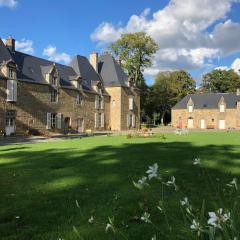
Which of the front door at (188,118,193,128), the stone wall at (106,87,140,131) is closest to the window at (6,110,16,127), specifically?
the stone wall at (106,87,140,131)

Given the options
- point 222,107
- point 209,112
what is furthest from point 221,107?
point 209,112

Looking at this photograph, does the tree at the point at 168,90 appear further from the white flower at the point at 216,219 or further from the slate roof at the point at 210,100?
the white flower at the point at 216,219

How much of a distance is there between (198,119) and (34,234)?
72.9 metres

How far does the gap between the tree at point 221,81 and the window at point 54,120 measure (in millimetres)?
50161

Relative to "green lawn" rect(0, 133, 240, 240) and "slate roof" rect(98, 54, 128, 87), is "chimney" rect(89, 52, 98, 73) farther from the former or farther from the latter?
"green lawn" rect(0, 133, 240, 240)

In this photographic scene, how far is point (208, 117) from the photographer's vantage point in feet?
250

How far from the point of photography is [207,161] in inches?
507

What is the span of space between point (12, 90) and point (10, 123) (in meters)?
3.09

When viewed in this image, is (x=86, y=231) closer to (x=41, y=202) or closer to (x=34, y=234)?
(x=34, y=234)

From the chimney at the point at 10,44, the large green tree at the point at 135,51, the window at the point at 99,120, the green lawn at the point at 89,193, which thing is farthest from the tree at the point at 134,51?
the green lawn at the point at 89,193

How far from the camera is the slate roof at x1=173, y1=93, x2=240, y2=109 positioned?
74375 millimetres

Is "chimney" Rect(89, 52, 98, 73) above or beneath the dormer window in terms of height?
above

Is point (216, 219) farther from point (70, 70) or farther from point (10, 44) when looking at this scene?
point (70, 70)

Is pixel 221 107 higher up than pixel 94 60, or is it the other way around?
pixel 94 60
